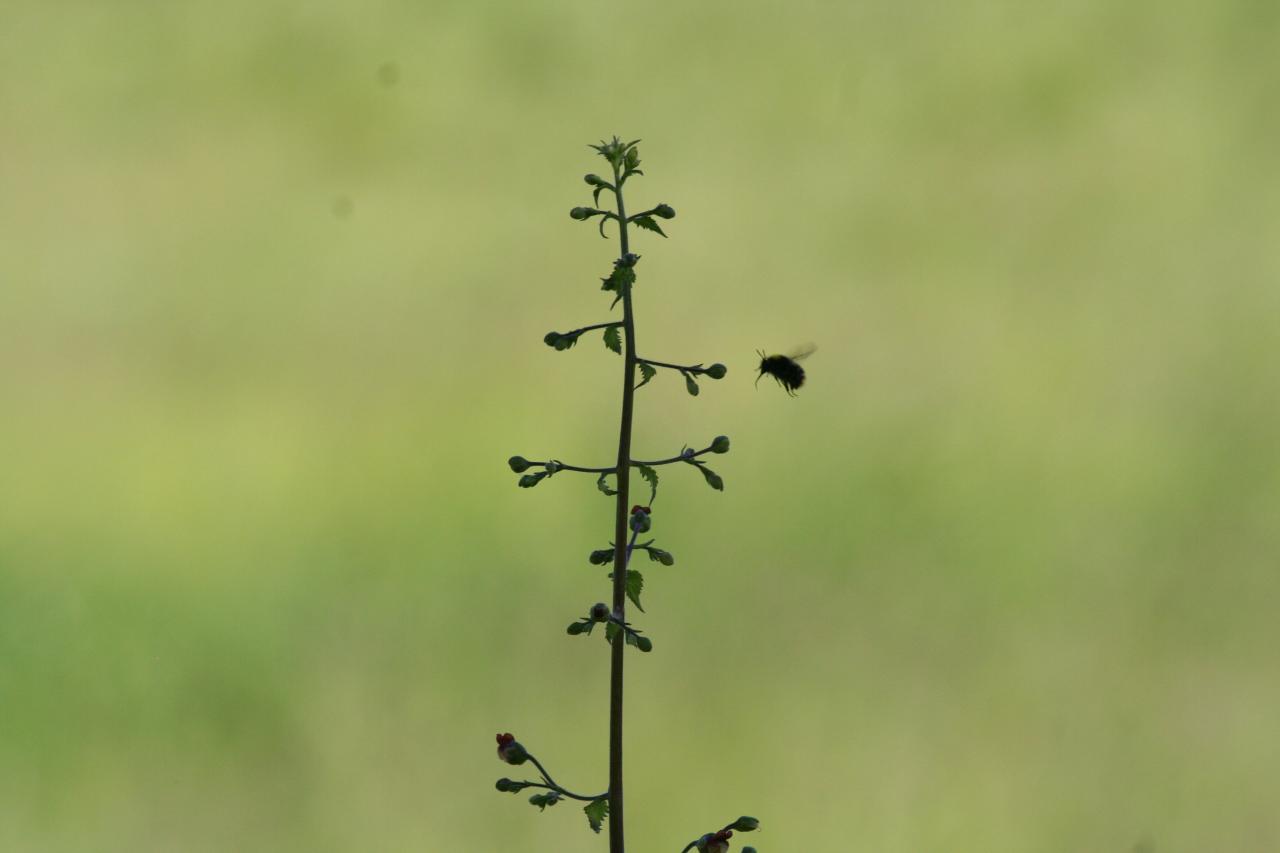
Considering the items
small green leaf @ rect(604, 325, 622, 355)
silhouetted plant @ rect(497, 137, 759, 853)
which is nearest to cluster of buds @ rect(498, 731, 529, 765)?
silhouetted plant @ rect(497, 137, 759, 853)

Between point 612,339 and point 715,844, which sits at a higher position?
point 612,339

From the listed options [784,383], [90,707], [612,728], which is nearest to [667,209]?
[612,728]

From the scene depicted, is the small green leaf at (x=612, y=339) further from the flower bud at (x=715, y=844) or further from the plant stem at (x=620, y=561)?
the flower bud at (x=715, y=844)

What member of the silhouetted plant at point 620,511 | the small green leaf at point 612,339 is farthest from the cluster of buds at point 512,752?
the small green leaf at point 612,339

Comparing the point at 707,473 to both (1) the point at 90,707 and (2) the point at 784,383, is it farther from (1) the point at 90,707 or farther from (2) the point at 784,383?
(1) the point at 90,707

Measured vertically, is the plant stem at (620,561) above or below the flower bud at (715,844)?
above

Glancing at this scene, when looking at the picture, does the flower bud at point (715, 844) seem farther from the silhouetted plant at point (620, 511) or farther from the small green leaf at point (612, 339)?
the small green leaf at point (612, 339)

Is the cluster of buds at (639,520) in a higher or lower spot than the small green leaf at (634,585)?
higher

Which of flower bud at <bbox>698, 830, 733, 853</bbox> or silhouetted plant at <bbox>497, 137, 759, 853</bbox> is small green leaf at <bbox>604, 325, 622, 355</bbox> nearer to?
silhouetted plant at <bbox>497, 137, 759, 853</bbox>

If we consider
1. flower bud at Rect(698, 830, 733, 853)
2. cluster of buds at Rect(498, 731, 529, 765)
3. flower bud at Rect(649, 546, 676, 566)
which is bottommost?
flower bud at Rect(698, 830, 733, 853)

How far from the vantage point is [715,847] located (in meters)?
0.36

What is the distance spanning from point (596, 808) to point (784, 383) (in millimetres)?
261

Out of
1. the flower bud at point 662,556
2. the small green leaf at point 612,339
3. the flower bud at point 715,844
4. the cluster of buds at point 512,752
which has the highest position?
the small green leaf at point 612,339

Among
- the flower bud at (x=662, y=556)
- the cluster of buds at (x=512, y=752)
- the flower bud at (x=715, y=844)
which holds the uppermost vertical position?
the flower bud at (x=662, y=556)
